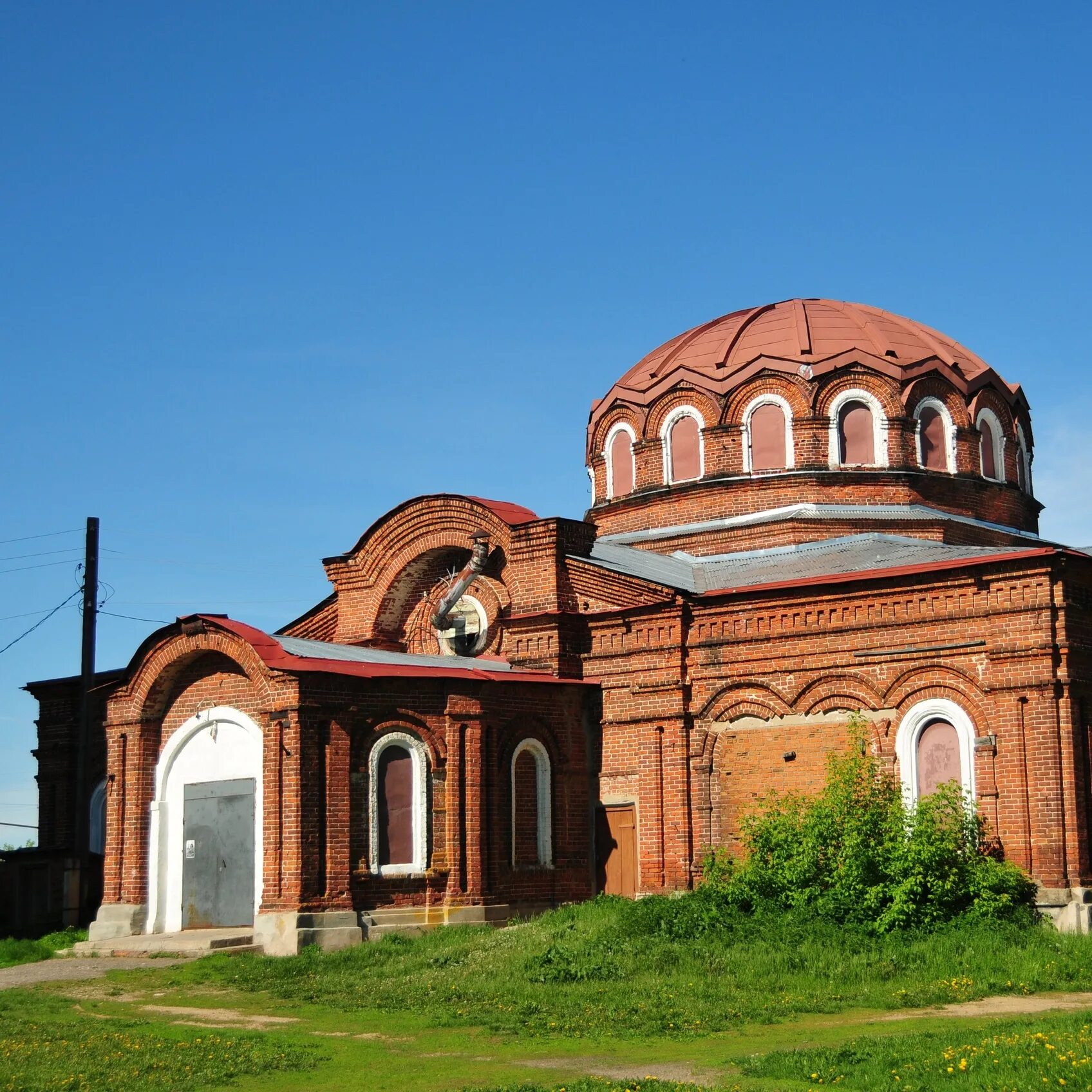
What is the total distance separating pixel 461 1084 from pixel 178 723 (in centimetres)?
1262

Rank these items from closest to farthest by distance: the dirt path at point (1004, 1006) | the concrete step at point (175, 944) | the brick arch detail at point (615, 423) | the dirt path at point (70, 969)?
the dirt path at point (1004, 1006), the dirt path at point (70, 969), the concrete step at point (175, 944), the brick arch detail at point (615, 423)

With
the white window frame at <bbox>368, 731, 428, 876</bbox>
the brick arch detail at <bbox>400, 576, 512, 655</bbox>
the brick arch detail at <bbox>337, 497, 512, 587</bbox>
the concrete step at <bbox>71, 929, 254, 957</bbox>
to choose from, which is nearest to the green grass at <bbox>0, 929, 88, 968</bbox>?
the concrete step at <bbox>71, 929, 254, 957</bbox>

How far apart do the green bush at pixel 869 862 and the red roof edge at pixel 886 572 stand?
2.00 meters

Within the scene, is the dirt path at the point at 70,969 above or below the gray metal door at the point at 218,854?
below

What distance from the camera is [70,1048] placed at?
13914 millimetres

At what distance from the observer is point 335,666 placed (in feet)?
71.5

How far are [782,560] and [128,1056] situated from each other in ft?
49.6

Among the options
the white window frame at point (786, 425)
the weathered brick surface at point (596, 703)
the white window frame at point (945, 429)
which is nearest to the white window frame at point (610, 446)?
the white window frame at point (786, 425)

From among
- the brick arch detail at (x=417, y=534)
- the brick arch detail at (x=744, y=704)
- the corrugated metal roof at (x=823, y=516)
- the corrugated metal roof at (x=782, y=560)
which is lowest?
the brick arch detail at (x=744, y=704)

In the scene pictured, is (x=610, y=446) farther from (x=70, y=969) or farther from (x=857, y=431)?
(x=70, y=969)

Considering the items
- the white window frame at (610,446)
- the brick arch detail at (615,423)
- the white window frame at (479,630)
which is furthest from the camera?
the white window frame at (610,446)

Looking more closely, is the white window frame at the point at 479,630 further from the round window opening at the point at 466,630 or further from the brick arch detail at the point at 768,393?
the brick arch detail at the point at 768,393

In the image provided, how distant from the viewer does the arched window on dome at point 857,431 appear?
90.8 feet

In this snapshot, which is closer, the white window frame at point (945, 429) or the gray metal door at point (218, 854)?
the gray metal door at point (218, 854)
